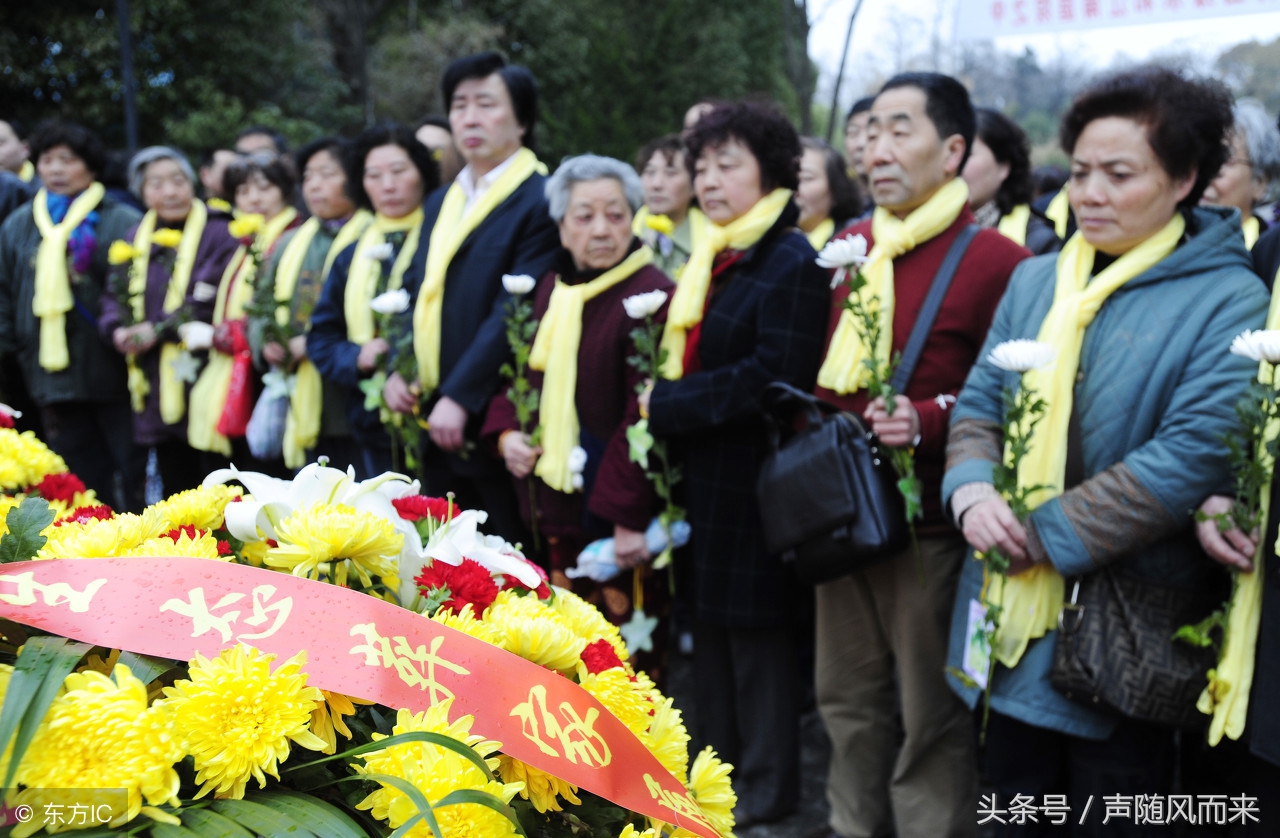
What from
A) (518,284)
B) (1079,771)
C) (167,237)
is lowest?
(1079,771)

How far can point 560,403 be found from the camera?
11.2 ft

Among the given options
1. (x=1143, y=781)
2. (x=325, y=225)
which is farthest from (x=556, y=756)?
(x=325, y=225)

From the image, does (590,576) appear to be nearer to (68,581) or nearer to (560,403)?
(560,403)

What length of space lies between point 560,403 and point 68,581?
2345 mm

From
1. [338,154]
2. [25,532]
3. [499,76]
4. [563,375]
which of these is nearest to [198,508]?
[25,532]

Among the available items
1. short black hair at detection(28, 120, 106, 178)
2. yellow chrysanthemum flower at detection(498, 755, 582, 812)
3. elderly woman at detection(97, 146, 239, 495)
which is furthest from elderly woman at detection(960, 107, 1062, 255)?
short black hair at detection(28, 120, 106, 178)

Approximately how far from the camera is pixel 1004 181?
13.1 feet

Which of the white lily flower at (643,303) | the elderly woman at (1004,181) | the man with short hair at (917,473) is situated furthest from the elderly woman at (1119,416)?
the elderly woman at (1004,181)

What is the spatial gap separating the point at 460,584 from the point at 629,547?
200 centimetres

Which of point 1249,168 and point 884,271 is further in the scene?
point 1249,168

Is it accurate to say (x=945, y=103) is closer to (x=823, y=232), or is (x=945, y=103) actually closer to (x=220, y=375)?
(x=823, y=232)

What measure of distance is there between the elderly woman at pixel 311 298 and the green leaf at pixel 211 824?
146 inches

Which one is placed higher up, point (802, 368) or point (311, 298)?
point (311, 298)

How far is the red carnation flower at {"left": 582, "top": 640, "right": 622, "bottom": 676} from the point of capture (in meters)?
1.24
